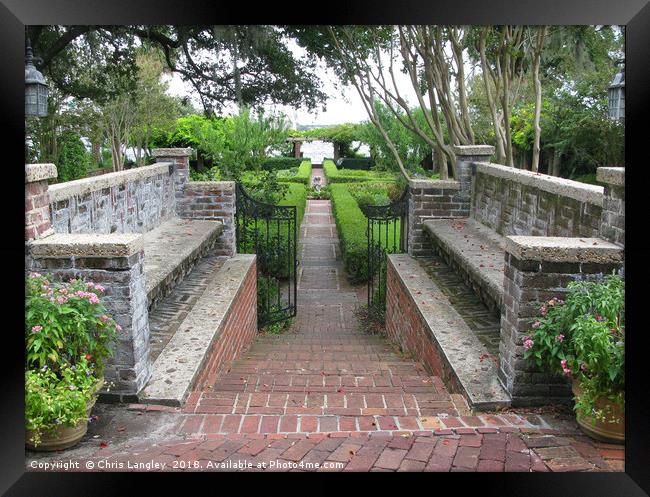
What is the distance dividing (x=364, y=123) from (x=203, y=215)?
15.7 m

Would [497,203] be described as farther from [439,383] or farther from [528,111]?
[528,111]

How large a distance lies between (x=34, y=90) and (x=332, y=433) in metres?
3.67

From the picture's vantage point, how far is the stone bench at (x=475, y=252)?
5.04 meters

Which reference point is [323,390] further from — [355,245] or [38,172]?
[355,245]

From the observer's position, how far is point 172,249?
6.00 m

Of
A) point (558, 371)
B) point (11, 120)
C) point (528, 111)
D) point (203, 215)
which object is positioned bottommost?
point (558, 371)

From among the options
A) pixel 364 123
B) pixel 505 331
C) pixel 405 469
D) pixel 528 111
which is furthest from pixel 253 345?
pixel 364 123

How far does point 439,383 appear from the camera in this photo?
4273 millimetres

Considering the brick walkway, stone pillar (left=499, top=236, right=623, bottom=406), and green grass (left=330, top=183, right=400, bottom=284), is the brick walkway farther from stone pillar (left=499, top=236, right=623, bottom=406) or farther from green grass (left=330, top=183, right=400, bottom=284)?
green grass (left=330, top=183, right=400, bottom=284)

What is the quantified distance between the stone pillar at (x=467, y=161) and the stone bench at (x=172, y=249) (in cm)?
315

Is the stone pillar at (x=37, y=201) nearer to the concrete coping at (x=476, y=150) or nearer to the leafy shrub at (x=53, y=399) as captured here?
the leafy shrub at (x=53, y=399)

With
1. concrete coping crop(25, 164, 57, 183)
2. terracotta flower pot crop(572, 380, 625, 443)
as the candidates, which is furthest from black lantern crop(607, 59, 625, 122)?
concrete coping crop(25, 164, 57, 183)

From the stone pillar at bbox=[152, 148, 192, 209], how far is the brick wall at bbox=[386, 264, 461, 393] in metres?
2.85
